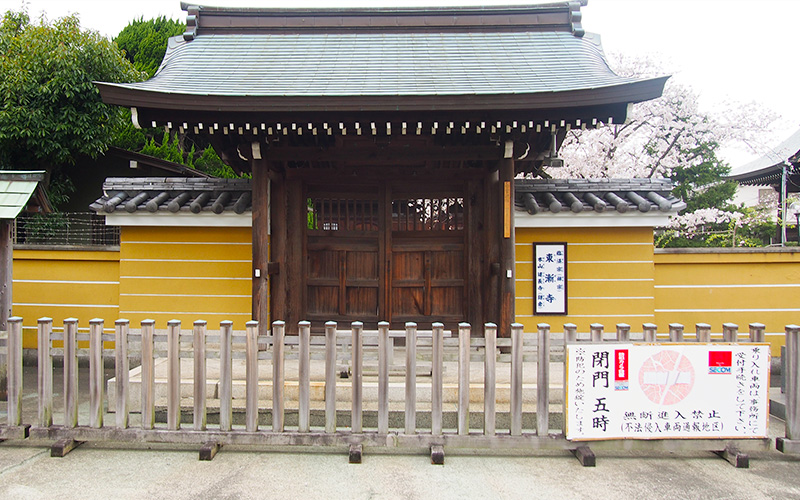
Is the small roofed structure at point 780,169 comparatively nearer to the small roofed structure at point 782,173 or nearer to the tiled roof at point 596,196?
the small roofed structure at point 782,173

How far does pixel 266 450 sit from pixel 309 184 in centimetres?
409

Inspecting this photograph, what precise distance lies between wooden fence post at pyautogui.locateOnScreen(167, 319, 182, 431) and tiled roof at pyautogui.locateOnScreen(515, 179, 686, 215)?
16.4ft

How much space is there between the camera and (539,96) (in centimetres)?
529

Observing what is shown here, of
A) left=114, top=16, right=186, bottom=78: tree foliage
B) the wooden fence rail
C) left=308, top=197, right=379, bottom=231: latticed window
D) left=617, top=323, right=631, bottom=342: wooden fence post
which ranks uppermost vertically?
left=114, top=16, right=186, bottom=78: tree foliage

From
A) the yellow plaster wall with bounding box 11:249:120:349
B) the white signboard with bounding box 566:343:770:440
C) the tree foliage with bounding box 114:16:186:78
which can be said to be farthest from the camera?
the tree foliage with bounding box 114:16:186:78

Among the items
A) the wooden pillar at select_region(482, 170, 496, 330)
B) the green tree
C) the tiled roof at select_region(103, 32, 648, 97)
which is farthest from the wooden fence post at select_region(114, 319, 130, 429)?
the green tree

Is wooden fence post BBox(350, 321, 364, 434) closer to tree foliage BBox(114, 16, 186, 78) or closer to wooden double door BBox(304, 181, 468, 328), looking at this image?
wooden double door BBox(304, 181, 468, 328)

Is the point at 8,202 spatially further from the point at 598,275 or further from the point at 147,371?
the point at 598,275

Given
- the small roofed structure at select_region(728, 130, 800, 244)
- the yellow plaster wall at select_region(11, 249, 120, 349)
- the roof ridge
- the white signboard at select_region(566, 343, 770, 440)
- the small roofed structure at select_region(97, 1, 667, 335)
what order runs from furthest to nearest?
the small roofed structure at select_region(728, 130, 800, 244) → the roof ridge → the yellow plaster wall at select_region(11, 249, 120, 349) → the small roofed structure at select_region(97, 1, 667, 335) → the white signboard at select_region(566, 343, 770, 440)

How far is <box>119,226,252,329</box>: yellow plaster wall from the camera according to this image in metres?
7.30

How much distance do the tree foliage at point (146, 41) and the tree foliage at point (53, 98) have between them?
7543 mm

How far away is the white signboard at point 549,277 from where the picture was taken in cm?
→ 723

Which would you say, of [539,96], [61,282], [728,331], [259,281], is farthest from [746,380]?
[61,282]

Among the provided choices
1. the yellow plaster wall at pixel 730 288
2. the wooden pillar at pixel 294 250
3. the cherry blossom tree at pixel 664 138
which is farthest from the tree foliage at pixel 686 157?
the wooden pillar at pixel 294 250
